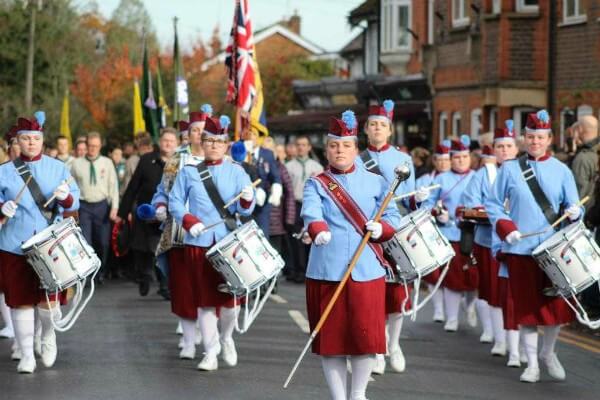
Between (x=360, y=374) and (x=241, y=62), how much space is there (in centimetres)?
1172

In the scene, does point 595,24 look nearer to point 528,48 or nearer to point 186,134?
point 528,48

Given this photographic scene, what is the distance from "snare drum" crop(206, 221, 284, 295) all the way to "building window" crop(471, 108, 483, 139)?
20327 millimetres

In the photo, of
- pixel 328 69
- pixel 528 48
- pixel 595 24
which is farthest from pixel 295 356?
pixel 328 69

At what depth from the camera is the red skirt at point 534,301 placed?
1203 cm

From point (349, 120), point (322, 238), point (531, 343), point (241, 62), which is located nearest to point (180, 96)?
point (241, 62)

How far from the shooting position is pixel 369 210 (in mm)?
9852

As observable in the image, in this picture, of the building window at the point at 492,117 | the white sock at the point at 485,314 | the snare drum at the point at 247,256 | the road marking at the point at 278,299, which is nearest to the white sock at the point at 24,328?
the snare drum at the point at 247,256

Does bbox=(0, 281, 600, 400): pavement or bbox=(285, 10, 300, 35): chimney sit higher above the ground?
bbox=(285, 10, 300, 35): chimney

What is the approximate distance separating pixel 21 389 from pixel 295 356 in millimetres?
2946

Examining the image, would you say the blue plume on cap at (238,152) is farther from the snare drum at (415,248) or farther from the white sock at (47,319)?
the white sock at (47,319)

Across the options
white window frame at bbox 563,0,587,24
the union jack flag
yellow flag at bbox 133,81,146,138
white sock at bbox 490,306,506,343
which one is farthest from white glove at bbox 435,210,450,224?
yellow flag at bbox 133,81,146,138

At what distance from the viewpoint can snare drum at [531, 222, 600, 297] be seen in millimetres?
11516

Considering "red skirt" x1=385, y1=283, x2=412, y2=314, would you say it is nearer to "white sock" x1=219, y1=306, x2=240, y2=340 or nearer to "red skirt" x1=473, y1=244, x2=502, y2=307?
"white sock" x1=219, y1=306, x2=240, y2=340

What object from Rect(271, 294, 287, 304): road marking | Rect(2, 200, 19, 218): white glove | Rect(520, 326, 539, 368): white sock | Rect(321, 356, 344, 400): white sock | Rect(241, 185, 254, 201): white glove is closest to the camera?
Rect(321, 356, 344, 400): white sock
